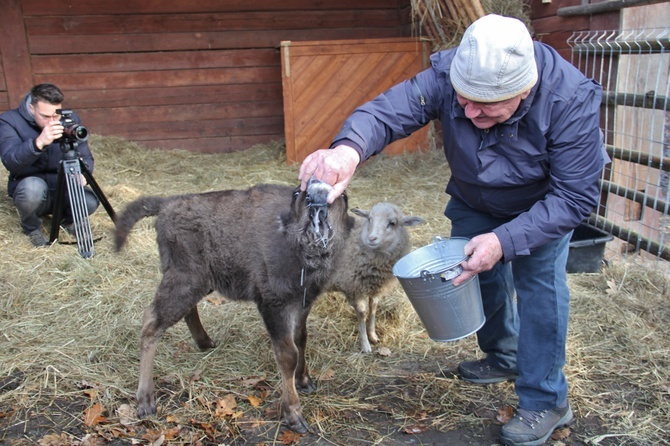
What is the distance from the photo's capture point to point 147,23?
9.70 meters

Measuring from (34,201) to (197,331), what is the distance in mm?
3086

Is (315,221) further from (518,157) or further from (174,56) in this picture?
(174,56)

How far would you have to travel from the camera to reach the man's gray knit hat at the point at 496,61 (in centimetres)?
261

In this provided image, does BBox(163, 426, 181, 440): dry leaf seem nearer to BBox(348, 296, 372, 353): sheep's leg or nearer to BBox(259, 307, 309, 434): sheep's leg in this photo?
→ BBox(259, 307, 309, 434): sheep's leg

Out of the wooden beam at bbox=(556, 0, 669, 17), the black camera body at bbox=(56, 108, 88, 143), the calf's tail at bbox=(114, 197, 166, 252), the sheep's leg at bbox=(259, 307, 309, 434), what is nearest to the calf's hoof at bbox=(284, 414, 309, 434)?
the sheep's leg at bbox=(259, 307, 309, 434)

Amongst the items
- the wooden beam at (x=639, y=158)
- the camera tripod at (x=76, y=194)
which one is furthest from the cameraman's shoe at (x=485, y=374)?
the camera tripod at (x=76, y=194)

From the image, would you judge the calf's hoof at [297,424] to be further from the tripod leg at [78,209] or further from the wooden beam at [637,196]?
the wooden beam at [637,196]

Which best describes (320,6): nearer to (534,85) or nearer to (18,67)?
(18,67)

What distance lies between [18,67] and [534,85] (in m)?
8.82

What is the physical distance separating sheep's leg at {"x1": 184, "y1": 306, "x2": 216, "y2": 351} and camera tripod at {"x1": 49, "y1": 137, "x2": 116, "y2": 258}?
2088 millimetres

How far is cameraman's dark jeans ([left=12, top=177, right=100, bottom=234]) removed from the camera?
6.27 m

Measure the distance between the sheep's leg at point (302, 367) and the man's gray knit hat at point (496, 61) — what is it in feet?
5.96

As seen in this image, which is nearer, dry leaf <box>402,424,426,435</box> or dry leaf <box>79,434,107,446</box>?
dry leaf <box>79,434,107,446</box>

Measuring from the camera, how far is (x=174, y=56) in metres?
9.89
